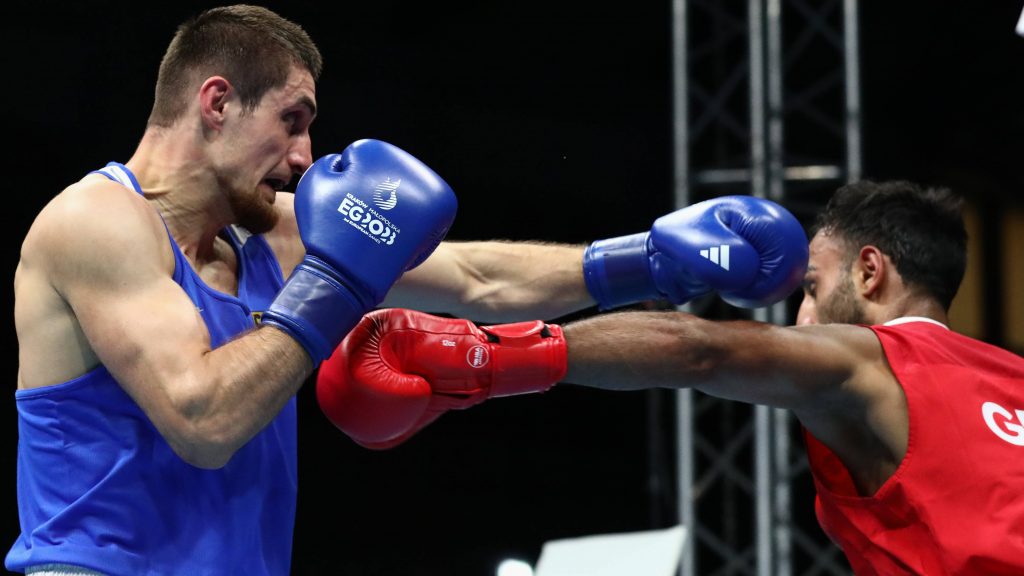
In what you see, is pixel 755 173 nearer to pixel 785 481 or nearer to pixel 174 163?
pixel 785 481

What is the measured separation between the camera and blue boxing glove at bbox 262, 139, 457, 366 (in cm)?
188

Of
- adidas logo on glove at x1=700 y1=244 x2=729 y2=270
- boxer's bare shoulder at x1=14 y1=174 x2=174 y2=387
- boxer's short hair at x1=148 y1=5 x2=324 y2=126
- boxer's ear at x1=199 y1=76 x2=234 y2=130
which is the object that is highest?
boxer's short hair at x1=148 y1=5 x2=324 y2=126

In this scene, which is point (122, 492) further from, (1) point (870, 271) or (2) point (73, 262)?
(1) point (870, 271)

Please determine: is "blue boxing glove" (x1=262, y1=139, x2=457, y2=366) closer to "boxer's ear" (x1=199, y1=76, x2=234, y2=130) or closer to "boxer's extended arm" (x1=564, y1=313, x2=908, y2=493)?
"boxer's ear" (x1=199, y1=76, x2=234, y2=130)

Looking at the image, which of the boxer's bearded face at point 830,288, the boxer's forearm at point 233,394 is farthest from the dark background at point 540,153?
the boxer's forearm at point 233,394

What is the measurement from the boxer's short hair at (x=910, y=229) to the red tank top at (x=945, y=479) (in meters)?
0.26

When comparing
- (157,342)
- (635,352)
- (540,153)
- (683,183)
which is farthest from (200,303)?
(540,153)

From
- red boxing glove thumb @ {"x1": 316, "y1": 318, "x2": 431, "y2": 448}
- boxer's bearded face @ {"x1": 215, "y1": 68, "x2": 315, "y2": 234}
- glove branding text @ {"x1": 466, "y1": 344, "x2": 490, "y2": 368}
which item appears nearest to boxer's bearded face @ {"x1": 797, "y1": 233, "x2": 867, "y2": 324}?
glove branding text @ {"x1": 466, "y1": 344, "x2": 490, "y2": 368}

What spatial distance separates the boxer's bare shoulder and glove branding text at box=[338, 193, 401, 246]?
12.5 inches

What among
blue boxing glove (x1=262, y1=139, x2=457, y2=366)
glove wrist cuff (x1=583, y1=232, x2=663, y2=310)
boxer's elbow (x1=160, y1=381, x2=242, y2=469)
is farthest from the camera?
glove wrist cuff (x1=583, y1=232, x2=663, y2=310)

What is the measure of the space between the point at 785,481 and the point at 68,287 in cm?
387

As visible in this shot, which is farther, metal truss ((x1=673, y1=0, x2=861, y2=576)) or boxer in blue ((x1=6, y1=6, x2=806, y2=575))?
metal truss ((x1=673, y1=0, x2=861, y2=576))

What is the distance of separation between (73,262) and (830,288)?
1737mm

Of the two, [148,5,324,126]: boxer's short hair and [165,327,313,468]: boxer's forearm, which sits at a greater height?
[148,5,324,126]: boxer's short hair
